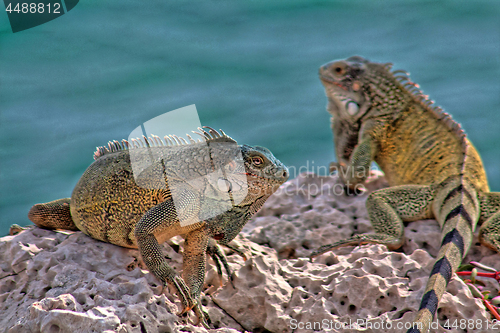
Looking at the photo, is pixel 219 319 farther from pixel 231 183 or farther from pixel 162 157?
pixel 162 157

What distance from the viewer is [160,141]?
3621 millimetres

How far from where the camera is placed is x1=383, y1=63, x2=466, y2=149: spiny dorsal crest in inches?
216

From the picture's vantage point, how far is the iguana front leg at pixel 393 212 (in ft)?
14.6

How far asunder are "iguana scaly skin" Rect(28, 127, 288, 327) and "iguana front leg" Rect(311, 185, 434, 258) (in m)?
1.33

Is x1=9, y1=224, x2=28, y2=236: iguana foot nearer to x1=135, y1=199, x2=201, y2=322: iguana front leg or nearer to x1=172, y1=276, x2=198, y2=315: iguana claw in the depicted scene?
x1=135, y1=199, x2=201, y2=322: iguana front leg

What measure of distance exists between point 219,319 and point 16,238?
180cm

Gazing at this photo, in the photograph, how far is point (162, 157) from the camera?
350 cm

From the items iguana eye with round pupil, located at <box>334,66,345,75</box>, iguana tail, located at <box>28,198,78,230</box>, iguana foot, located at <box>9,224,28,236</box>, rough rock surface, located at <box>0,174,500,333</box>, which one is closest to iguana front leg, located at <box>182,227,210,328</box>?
rough rock surface, located at <box>0,174,500,333</box>

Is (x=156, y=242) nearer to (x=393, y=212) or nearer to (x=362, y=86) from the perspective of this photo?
(x=393, y=212)

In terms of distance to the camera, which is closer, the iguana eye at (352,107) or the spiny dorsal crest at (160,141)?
the spiny dorsal crest at (160,141)

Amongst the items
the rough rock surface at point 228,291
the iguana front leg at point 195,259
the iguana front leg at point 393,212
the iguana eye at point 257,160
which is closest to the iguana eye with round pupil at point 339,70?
the iguana front leg at point 393,212

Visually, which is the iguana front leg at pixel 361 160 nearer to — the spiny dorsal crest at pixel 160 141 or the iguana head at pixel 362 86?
the iguana head at pixel 362 86

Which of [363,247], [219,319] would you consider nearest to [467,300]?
[363,247]

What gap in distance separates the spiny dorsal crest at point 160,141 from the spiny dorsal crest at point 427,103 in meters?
3.28
